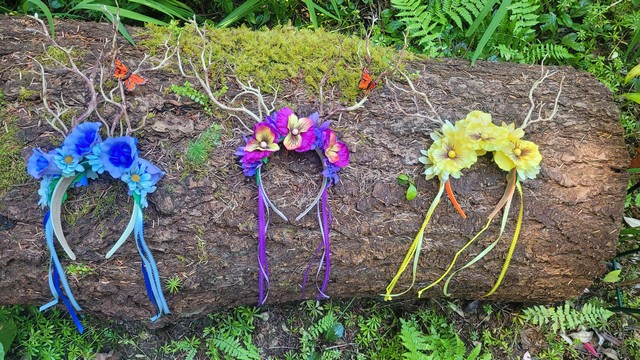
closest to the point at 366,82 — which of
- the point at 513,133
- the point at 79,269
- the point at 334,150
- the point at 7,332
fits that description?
the point at 334,150

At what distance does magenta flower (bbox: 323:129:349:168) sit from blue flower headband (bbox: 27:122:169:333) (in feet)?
2.18

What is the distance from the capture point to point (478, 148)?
2.05 meters

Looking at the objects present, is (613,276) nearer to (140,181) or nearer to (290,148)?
(290,148)

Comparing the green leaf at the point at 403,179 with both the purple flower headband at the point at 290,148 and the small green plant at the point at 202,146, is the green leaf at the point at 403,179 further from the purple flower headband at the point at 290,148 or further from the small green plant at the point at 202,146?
the small green plant at the point at 202,146

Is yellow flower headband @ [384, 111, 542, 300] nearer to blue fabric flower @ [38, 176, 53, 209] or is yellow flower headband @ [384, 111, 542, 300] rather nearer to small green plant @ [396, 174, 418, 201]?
small green plant @ [396, 174, 418, 201]

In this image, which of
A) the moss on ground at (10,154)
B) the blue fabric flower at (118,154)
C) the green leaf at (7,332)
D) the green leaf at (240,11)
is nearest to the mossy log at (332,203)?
the moss on ground at (10,154)

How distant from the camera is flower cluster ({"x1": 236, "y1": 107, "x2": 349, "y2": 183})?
191 cm

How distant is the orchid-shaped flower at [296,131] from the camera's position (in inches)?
75.5

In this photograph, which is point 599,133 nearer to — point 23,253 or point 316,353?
point 316,353

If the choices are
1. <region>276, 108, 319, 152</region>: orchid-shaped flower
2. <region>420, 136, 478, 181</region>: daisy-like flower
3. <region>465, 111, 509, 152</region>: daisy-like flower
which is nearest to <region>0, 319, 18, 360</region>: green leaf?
<region>276, 108, 319, 152</region>: orchid-shaped flower

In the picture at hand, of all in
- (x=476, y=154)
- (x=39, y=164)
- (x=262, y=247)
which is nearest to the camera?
(x=39, y=164)

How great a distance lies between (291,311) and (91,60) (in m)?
1.57

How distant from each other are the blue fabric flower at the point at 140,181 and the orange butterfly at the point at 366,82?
0.97m

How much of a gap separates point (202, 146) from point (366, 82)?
773 millimetres
